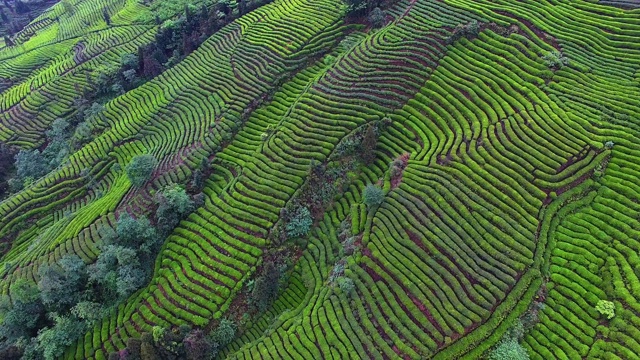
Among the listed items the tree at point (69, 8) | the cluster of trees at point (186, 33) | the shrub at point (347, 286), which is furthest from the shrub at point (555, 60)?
the tree at point (69, 8)

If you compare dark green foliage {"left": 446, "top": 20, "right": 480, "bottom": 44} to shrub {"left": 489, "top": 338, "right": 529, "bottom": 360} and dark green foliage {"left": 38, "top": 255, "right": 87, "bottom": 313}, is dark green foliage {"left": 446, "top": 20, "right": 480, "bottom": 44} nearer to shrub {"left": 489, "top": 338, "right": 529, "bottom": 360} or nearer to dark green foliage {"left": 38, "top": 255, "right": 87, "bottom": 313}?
shrub {"left": 489, "top": 338, "right": 529, "bottom": 360}

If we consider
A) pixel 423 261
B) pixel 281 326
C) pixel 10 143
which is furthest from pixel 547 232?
pixel 10 143

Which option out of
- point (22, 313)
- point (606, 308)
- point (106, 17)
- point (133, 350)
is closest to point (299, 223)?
point (133, 350)

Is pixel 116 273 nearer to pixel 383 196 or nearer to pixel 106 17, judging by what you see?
pixel 383 196

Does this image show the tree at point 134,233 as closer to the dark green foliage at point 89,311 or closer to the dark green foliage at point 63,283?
the dark green foliage at point 63,283

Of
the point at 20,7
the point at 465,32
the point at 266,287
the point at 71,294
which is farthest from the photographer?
the point at 20,7

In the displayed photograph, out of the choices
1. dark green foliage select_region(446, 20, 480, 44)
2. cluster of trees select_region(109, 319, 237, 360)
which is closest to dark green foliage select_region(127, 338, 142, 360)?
cluster of trees select_region(109, 319, 237, 360)
